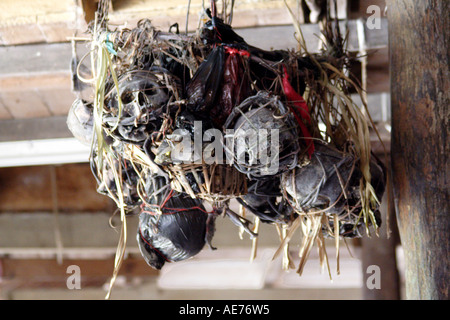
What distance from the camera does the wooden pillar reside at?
1.50m

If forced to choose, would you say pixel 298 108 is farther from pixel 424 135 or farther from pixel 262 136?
pixel 424 135

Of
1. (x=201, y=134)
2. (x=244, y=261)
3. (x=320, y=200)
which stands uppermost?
(x=201, y=134)

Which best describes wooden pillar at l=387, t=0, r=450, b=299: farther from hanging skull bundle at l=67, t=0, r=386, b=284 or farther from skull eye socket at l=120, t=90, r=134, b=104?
skull eye socket at l=120, t=90, r=134, b=104

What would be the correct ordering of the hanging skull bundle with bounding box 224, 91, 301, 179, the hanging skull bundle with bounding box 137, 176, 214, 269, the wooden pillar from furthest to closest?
the hanging skull bundle with bounding box 137, 176, 214, 269 → the wooden pillar → the hanging skull bundle with bounding box 224, 91, 301, 179

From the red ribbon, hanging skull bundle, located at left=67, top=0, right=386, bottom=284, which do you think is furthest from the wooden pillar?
the red ribbon

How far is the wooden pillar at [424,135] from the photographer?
59.2 inches

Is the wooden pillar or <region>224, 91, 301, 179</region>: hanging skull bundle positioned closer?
<region>224, 91, 301, 179</region>: hanging skull bundle

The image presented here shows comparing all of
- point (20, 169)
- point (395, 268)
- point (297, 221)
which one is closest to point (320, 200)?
point (297, 221)

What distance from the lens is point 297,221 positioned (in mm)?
1777

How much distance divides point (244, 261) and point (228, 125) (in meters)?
3.71

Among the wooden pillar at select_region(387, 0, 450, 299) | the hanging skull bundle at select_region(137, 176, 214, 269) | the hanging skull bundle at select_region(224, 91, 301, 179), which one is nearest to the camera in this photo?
the hanging skull bundle at select_region(224, 91, 301, 179)

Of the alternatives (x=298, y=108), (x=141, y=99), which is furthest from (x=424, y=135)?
(x=141, y=99)

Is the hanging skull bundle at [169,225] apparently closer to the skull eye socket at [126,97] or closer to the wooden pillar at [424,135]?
the skull eye socket at [126,97]
